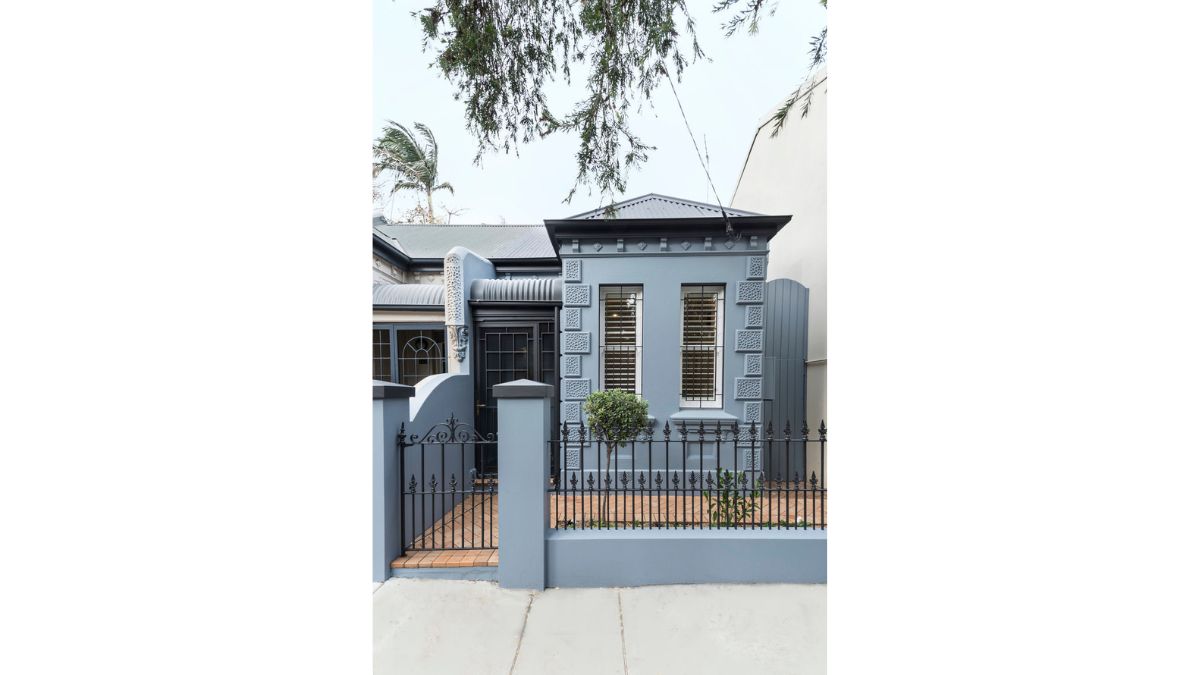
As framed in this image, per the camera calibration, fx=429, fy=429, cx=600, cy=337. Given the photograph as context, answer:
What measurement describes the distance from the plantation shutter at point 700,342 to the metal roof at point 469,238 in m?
2.95

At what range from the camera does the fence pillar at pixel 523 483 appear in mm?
2842

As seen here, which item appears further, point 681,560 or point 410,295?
point 410,295

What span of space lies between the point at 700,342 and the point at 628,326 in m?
0.90

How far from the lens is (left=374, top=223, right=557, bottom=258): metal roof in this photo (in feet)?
24.4

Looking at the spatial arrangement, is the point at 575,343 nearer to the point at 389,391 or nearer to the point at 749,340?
the point at 749,340

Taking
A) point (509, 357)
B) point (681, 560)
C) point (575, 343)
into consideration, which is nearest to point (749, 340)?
point (575, 343)

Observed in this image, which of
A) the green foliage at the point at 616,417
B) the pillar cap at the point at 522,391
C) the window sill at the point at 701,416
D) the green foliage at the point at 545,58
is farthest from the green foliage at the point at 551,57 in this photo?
the window sill at the point at 701,416

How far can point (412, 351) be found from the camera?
228 inches

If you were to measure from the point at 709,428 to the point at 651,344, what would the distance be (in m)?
1.20

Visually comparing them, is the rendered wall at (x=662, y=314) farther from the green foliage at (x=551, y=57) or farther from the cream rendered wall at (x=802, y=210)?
the green foliage at (x=551, y=57)

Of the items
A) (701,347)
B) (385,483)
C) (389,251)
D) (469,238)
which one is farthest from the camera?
(469,238)

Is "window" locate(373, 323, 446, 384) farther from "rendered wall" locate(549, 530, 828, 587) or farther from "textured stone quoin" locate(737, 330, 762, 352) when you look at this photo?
"textured stone quoin" locate(737, 330, 762, 352)

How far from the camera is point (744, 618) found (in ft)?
8.12
